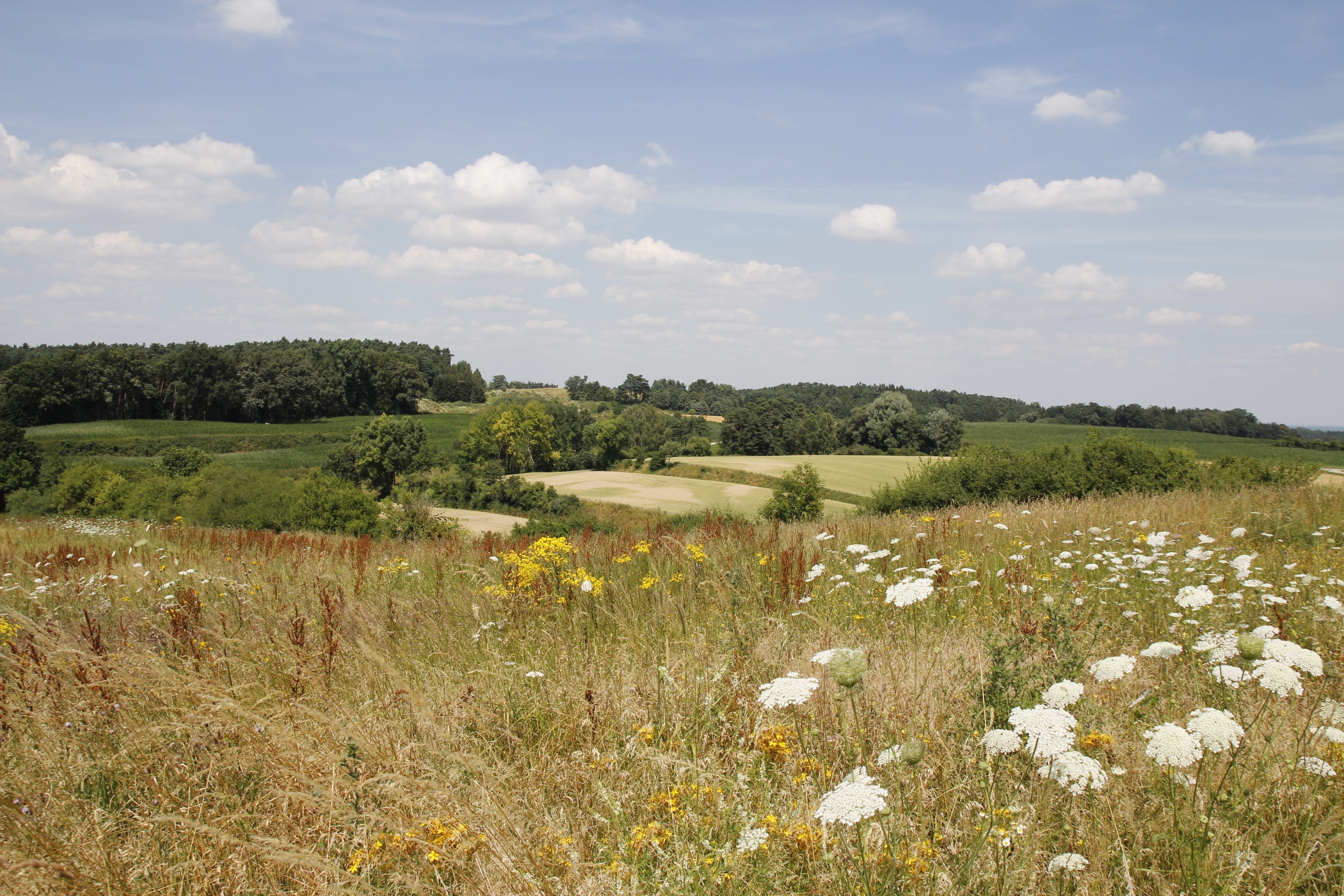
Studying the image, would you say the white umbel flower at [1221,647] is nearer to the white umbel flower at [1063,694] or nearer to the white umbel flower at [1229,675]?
the white umbel flower at [1229,675]

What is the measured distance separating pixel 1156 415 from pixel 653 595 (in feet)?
367

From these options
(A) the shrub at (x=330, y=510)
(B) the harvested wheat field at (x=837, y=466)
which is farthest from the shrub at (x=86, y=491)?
(B) the harvested wheat field at (x=837, y=466)

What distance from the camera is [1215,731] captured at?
1.74m

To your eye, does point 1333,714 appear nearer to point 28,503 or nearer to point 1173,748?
point 1173,748

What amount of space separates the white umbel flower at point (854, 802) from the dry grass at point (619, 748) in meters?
0.19

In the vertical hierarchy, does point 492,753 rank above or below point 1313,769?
below

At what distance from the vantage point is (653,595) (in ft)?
18.9

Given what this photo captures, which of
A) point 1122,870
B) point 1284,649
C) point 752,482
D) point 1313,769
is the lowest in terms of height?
point 752,482

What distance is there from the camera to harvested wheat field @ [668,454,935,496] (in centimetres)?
5419

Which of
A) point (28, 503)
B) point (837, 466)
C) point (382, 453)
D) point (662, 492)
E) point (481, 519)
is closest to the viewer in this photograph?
point (28, 503)

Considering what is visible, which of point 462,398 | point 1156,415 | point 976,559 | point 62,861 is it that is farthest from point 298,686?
point 462,398

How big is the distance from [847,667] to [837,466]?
64150mm

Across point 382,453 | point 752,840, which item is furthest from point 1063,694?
point 382,453

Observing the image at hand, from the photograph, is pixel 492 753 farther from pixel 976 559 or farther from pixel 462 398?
pixel 462 398
